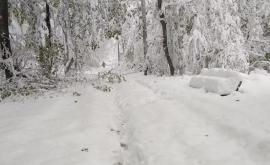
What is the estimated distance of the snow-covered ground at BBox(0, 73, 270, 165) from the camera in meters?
5.80

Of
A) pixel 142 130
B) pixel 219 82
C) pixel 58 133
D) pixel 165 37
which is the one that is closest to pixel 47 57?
pixel 58 133

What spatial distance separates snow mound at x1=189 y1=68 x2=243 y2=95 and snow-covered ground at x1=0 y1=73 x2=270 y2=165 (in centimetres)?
37

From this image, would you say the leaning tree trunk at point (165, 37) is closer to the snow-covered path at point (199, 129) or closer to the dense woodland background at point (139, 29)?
the dense woodland background at point (139, 29)

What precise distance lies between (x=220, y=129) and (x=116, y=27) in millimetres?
12147

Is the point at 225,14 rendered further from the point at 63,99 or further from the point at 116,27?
the point at 63,99

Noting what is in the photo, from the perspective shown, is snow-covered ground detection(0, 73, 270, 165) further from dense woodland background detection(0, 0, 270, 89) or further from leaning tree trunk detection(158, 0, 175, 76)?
leaning tree trunk detection(158, 0, 175, 76)

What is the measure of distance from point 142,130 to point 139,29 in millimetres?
18177

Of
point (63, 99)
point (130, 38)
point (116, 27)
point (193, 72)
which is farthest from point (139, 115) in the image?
point (130, 38)

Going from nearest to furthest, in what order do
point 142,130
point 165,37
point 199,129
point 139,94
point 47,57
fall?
point 199,129
point 142,130
point 139,94
point 47,57
point 165,37

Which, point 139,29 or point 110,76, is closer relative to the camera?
point 110,76

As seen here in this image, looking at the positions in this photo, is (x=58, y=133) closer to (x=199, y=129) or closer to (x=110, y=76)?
(x=199, y=129)

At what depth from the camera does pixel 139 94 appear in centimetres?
1239

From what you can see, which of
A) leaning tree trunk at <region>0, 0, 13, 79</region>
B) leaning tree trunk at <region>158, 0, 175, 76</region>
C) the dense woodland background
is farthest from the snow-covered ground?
leaning tree trunk at <region>158, 0, 175, 76</region>

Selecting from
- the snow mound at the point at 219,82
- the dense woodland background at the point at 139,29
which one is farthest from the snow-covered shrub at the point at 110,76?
the snow mound at the point at 219,82
